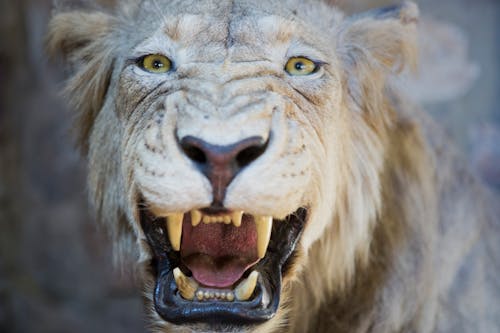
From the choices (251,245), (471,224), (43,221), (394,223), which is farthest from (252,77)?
(43,221)

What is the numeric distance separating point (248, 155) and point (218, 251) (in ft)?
1.32

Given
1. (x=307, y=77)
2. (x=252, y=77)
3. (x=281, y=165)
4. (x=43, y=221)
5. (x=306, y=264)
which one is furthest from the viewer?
(x=43, y=221)

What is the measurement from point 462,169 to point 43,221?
2.29m

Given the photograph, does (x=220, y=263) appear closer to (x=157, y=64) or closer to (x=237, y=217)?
(x=237, y=217)

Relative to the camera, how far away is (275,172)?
173 centimetres

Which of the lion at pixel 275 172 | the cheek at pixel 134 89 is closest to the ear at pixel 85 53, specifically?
the lion at pixel 275 172

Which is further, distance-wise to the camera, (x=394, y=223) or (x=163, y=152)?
(x=394, y=223)

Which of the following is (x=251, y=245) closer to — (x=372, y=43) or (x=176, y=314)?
(x=176, y=314)

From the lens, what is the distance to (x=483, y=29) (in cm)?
411

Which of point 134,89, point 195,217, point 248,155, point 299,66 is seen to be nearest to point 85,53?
point 134,89

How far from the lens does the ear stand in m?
2.40

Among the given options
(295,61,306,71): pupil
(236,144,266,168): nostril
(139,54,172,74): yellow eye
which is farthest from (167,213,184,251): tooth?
(295,61,306,71): pupil

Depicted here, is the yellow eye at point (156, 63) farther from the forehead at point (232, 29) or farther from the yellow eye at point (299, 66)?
the yellow eye at point (299, 66)

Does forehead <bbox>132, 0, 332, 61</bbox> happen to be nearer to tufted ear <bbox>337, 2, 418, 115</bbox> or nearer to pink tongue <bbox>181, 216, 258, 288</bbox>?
tufted ear <bbox>337, 2, 418, 115</bbox>
